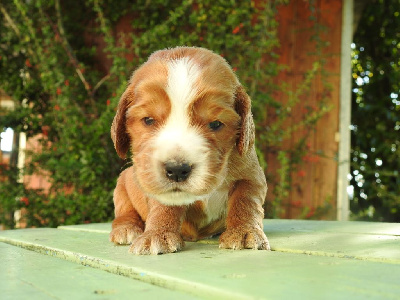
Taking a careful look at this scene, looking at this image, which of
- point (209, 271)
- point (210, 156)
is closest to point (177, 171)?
point (210, 156)

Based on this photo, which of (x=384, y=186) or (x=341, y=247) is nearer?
(x=341, y=247)

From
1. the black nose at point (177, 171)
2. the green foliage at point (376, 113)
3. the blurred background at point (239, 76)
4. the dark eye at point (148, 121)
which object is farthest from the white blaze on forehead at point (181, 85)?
the green foliage at point (376, 113)

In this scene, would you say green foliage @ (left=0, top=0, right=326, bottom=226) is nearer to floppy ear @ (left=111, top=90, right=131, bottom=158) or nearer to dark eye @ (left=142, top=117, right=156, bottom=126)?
floppy ear @ (left=111, top=90, right=131, bottom=158)

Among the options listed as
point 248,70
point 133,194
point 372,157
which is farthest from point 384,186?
point 133,194

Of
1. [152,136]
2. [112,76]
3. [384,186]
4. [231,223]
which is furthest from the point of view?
[384,186]

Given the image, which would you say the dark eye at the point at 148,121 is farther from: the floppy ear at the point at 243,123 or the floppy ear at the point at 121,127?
the floppy ear at the point at 243,123

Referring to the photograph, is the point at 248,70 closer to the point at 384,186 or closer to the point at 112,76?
the point at 112,76

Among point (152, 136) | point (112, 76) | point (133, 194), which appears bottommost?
point (133, 194)

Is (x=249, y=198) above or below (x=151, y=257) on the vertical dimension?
above

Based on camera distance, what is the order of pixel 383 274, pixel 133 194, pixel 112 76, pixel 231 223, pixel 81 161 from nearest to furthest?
pixel 383 274, pixel 231 223, pixel 133 194, pixel 81 161, pixel 112 76
